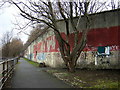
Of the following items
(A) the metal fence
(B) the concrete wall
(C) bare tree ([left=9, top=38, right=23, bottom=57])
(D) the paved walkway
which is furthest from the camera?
(C) bare tree ([left=9, top=38, right=23, bottom=57])

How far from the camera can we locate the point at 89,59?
14578 mm

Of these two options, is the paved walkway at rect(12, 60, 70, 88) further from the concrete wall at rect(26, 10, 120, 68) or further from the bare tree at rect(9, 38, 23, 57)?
the bare tree at rect(9, 38, 23, 57)

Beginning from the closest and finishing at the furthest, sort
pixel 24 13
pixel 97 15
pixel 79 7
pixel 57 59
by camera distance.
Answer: pixel 24 13
pixel 79 7
pixel 97 15
pixel 57 59

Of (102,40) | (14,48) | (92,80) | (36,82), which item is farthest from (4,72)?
(14,48)

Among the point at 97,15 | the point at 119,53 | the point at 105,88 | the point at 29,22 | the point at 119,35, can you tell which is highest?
the point at 97,15

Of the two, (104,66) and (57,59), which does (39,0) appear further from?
(104,66)

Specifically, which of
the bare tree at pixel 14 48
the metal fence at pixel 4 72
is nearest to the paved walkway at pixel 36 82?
the metal fence at pixel 4 72

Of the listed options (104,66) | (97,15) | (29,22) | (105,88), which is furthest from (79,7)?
(105,88)

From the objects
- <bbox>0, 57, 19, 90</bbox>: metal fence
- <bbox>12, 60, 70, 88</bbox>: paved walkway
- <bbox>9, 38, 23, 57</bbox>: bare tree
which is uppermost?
<bbox>9, 38, 23, 57</bbox>: bare tree

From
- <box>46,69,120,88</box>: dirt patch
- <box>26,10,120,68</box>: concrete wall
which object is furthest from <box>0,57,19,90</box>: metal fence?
<box>26,10,120,68</box>: concrete wall

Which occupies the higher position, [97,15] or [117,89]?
[97,15]

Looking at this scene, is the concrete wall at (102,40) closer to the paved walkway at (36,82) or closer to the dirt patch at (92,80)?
the dirt patch at (92,80)

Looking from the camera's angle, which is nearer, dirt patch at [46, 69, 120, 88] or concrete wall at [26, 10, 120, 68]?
dirt patch at [46, 69, 120, 88]

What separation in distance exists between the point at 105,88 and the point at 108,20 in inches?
342
